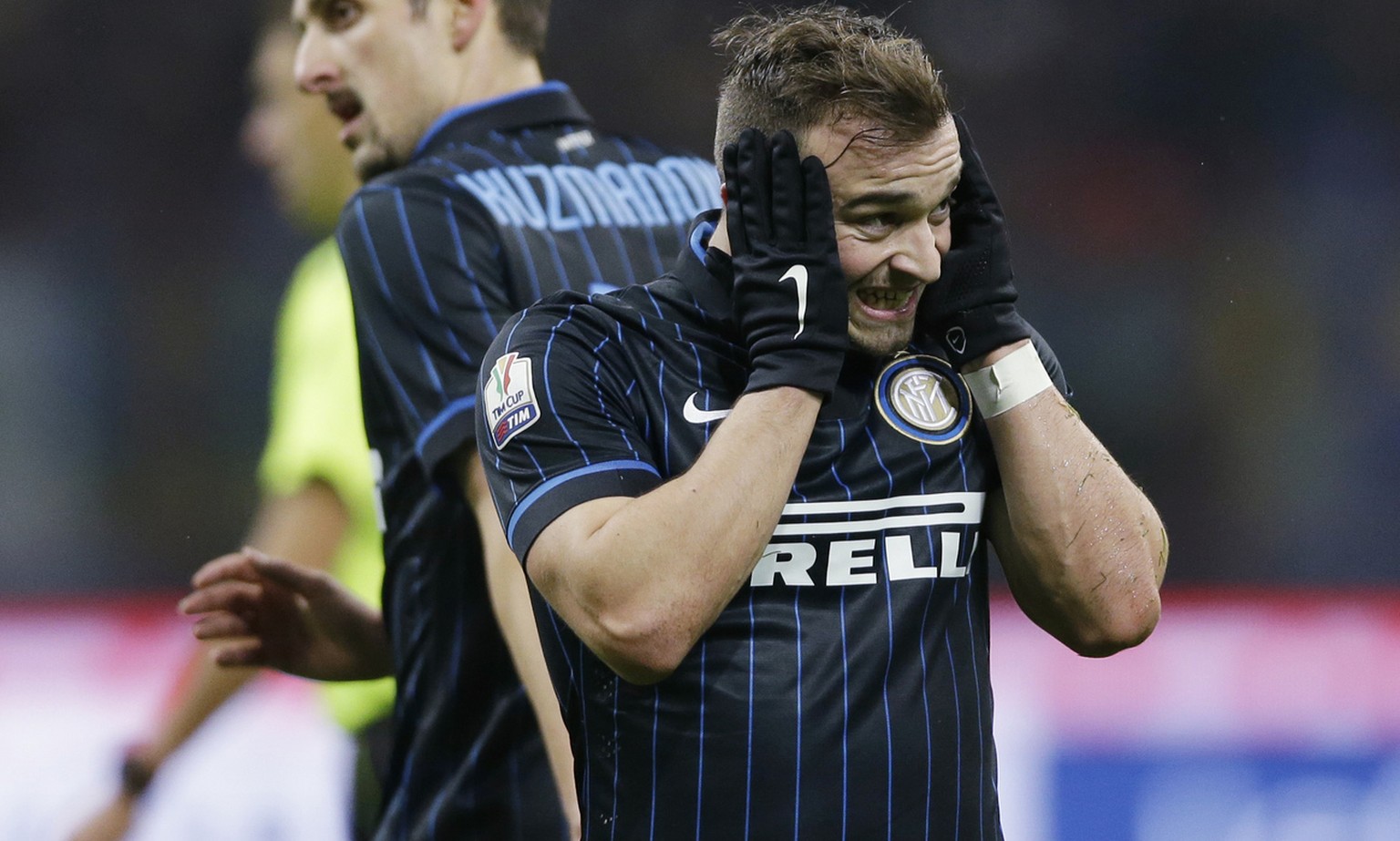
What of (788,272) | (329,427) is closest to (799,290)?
(788,272)

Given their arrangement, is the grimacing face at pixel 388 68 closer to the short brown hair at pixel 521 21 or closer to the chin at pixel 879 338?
the short brown hair at pixel 521 21

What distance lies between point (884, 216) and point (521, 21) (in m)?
1.17

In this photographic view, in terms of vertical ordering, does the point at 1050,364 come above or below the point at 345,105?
below

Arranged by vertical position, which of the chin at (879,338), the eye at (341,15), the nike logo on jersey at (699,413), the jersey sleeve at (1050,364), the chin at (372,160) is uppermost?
the eye at (341,15)

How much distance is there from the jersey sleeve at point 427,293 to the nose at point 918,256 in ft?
2.48

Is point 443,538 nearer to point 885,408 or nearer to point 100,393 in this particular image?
point 885,408

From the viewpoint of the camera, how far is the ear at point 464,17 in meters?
2.39

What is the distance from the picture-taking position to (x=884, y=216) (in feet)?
4.73

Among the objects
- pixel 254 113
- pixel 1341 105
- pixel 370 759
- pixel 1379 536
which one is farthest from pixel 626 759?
pixel 1341 105

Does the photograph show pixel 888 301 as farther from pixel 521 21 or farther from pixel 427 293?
pixel 521 21

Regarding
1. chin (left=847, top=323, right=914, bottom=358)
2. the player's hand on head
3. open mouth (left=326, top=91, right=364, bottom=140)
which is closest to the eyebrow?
chin (left=847, top=323, right=914, bottom=358)

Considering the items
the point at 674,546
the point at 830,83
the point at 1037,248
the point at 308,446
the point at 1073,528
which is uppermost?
the point at 830,83

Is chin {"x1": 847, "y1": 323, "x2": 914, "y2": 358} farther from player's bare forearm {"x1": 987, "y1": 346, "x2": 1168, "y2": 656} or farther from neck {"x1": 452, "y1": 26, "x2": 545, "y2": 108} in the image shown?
neck {"x1": 452, "y1": 26, "x2": 545, "y2": 108}

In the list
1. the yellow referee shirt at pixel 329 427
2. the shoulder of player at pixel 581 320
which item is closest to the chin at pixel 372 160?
the yellow referee shirt at pixel 329 427
